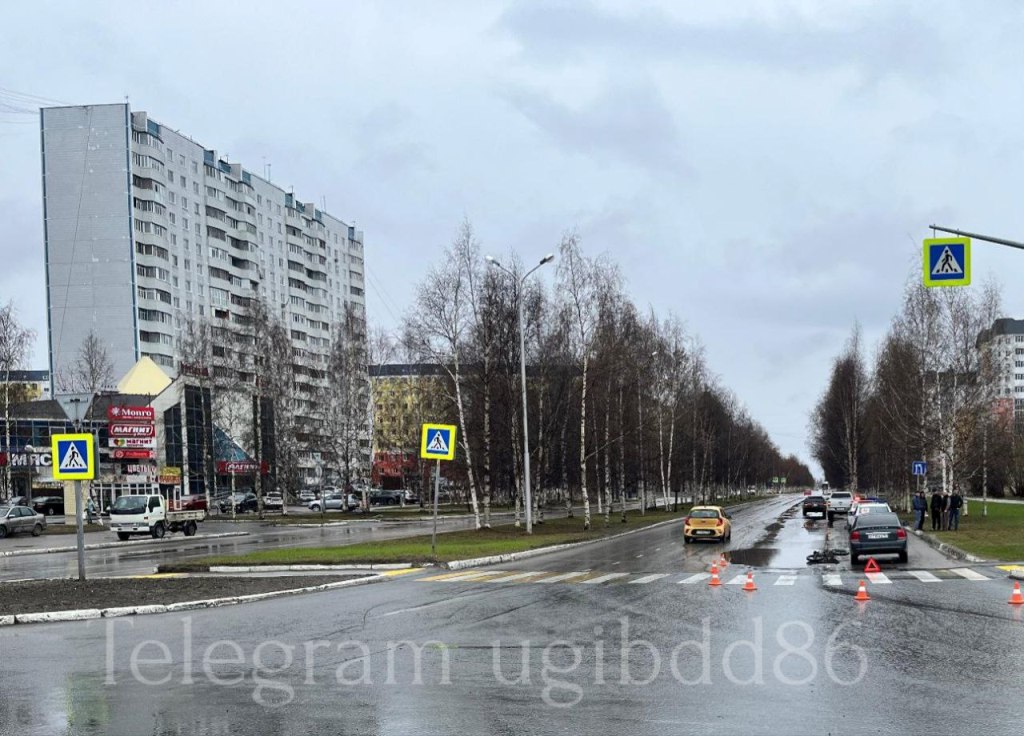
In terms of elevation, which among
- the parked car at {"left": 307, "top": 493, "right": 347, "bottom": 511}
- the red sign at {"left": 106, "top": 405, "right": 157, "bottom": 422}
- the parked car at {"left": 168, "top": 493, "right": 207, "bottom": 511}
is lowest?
the parked car at {"left": 307, "top": 493, "right": 347, "bottom": 511}

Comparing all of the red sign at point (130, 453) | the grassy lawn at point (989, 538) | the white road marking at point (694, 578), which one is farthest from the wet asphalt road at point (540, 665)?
the red sign at point (130, 453)

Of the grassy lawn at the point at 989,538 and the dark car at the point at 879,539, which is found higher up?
the dark car at the point at 879,539

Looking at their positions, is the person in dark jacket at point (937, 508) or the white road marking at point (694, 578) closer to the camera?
the white road marking at point (694, 578)

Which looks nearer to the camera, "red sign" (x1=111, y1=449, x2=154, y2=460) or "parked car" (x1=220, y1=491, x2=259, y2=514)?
"red sign" (x1=111, y1=449, x2=154, y2=460)

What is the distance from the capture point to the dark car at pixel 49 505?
80062mm

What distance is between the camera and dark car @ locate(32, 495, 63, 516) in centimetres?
8006

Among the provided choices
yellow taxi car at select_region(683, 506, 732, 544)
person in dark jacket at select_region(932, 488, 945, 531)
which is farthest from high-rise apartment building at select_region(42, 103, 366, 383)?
person in dark jacket at select_region(932, 488, 945, 531)

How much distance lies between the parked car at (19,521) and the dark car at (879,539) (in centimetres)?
4346

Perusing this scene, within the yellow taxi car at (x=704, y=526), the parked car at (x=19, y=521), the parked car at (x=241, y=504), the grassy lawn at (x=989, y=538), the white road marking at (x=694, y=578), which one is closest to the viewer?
the white road marking at (x=694, y=578)

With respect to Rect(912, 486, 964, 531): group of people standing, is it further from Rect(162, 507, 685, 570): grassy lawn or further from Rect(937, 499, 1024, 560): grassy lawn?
Rect(162, 507, 685, 570): grassy lawn

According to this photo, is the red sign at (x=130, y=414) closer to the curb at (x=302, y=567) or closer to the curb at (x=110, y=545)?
the curb at (x=110, y=545)

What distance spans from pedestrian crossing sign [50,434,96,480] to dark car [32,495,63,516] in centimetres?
6267

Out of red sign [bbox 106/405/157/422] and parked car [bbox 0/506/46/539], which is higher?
red sign [bbox 106/405/157/422]

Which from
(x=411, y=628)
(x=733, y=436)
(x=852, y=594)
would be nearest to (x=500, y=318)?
(x=852, y=594)
